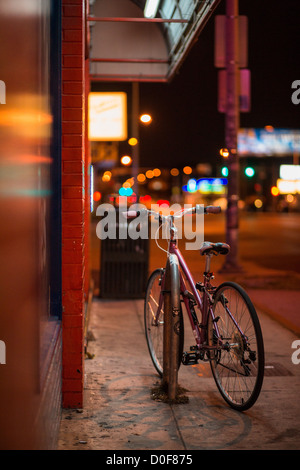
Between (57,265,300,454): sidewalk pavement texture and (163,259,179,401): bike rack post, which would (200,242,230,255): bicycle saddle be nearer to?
(163,259,179,401): bike rack post

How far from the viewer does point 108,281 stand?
28.5ft

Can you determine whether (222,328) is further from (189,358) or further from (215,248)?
(215,248)

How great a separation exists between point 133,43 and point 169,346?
6546mm

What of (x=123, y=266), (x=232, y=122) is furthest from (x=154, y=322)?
(x=232, y=122)

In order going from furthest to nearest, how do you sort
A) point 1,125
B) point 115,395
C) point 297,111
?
point 297,111
point 115,395
point 1,125

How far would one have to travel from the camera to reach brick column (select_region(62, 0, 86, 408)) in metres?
4.21

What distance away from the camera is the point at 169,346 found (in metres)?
4.32

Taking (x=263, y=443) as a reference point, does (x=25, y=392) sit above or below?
above

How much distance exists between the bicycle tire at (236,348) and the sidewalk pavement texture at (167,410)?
120 millimetres

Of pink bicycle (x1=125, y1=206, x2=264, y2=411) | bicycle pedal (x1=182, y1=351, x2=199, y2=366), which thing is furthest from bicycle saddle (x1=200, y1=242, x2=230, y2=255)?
bicycle pedal (x1=182, y1=351, x2=199, y2=366)
